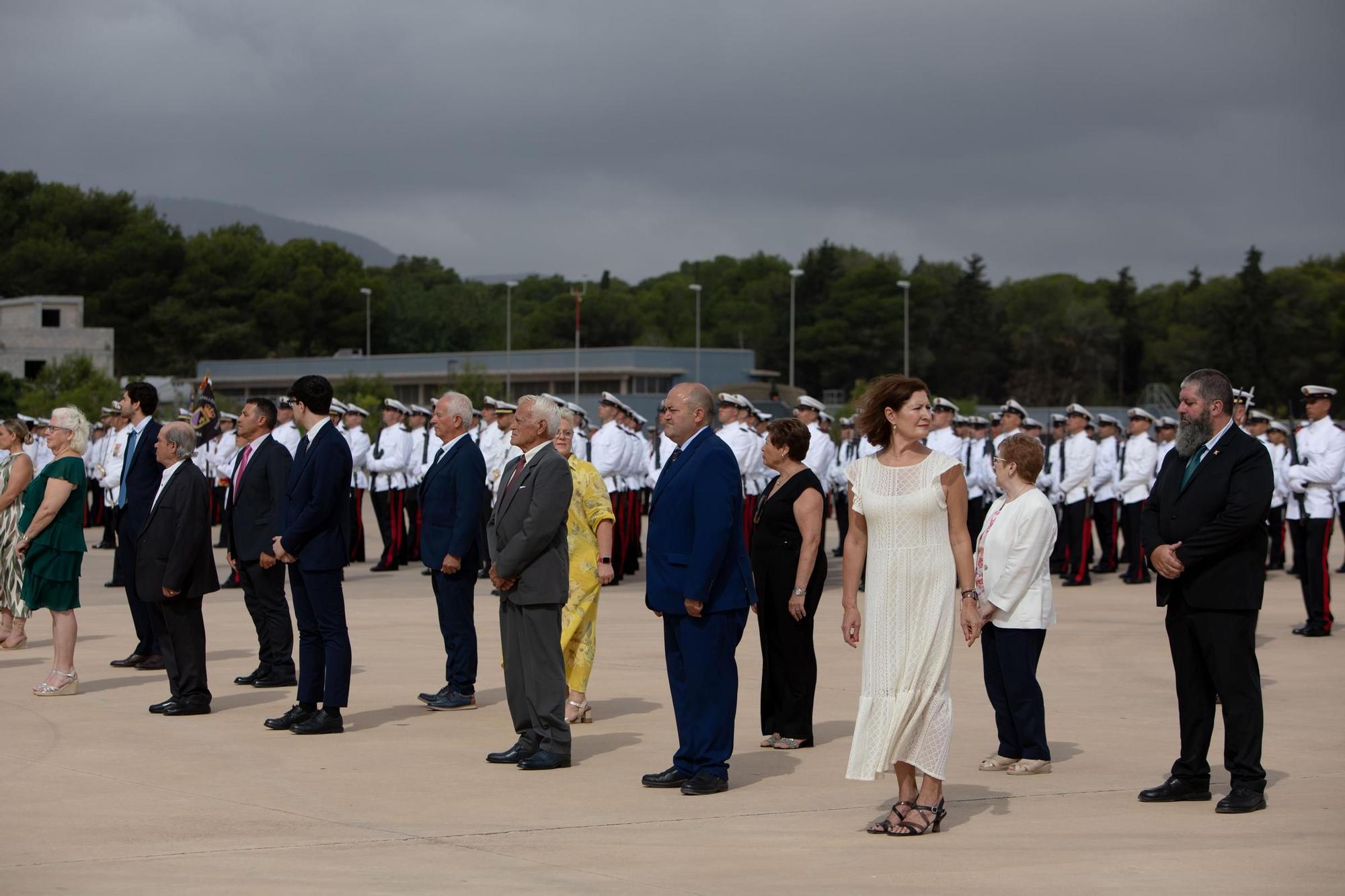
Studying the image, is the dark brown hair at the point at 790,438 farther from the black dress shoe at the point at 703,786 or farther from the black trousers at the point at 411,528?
the black trousers at the point at 411,528

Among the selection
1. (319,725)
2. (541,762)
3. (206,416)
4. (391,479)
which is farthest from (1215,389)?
(206,416)

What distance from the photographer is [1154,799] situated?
7.36m

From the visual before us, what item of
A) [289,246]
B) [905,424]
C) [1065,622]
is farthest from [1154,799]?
[289,246]

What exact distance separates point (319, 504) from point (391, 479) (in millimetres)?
12578

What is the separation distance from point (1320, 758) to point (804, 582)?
9.98 ft

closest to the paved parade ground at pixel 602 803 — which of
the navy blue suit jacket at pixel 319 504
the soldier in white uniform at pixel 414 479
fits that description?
the navy blue suit jacket at pixel 319 504

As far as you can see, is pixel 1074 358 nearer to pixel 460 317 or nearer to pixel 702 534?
pixel 460 317

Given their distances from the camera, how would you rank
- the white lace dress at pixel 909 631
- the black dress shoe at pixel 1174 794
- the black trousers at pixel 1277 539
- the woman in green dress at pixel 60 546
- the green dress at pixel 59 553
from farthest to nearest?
the black trousers at pixel 1277 539
the green dress at pixel 59 553
the woman in green dress at pixel 60 546
the black dress shoe at pixel 1174 794
the white lace dress at pixel 909 631

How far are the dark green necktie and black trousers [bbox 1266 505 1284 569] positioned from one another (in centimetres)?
1441

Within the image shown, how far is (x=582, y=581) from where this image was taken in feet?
31.5

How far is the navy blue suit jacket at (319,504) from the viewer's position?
29.6 feet

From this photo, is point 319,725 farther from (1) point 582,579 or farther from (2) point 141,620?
(2) point 141,620

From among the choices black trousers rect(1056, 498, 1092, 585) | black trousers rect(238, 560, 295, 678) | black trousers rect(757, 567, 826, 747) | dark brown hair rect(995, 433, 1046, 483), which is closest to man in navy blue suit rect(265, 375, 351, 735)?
black trousers rect(238, 560, 295, 678)

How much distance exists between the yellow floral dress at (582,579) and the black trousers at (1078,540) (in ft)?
36.5
